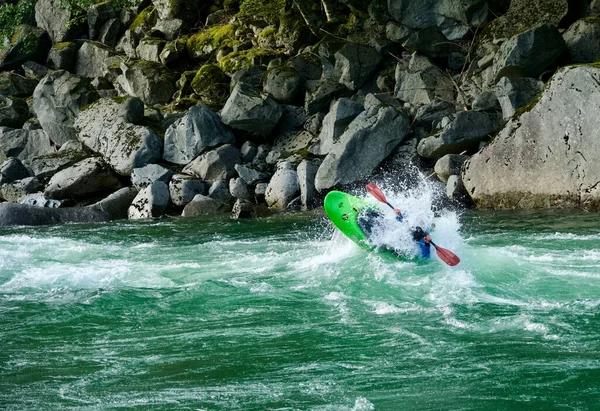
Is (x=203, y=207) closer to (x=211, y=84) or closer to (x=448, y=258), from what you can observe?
(x=211, y=84)

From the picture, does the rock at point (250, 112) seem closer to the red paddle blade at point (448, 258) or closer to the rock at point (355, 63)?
the rock at point (355, 63)

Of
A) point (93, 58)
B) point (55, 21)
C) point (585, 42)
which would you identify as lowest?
point (585, 42)

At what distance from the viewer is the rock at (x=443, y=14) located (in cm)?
1903

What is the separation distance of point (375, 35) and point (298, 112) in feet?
11.6

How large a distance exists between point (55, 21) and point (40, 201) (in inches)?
524

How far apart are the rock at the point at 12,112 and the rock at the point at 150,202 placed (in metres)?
8.70

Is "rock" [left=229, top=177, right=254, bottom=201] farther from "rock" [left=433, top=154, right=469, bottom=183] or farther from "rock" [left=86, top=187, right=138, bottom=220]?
"rock" [left=433, top=154, right=469, bottom=183]

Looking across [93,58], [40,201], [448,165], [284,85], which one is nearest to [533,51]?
[448,165]

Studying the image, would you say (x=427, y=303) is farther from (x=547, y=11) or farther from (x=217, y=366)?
(x=547, y=11)

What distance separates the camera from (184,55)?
2433cm

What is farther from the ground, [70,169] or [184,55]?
[184,55]

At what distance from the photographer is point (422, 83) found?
18.3 metres

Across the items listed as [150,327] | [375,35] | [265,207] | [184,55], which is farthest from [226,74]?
[150,327]

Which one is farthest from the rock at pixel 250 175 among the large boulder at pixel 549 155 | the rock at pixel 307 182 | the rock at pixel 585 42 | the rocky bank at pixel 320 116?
the rock at pixel 585 42
